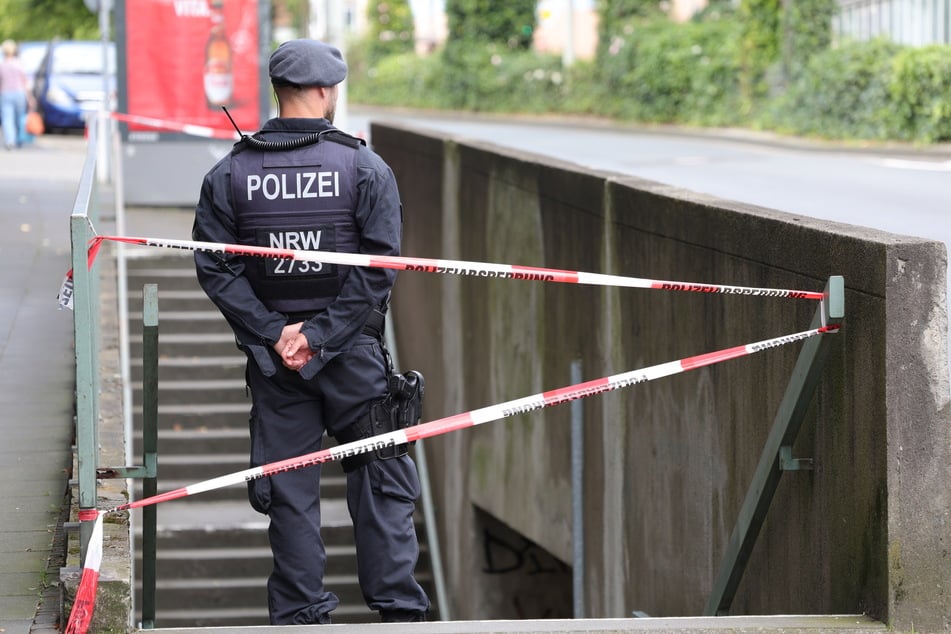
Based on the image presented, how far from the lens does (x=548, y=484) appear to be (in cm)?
1003

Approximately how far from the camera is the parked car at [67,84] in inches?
1093

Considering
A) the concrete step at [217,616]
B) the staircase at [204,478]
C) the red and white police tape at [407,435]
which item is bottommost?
the concrete step at [217,616]

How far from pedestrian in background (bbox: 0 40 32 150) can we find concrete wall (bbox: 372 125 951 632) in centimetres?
1210

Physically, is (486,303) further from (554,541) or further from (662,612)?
(662,612)

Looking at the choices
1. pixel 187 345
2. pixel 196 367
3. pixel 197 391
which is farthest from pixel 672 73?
pixel 197 391

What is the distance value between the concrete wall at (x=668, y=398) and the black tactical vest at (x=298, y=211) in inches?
62.6

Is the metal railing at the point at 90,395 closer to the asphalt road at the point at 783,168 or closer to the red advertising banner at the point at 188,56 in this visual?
the asphalt road at the point at 783,168

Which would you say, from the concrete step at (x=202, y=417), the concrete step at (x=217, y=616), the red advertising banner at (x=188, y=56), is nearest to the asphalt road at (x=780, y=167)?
the red advertising banner at (x=188, y=56)

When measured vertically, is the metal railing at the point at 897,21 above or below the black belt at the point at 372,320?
above

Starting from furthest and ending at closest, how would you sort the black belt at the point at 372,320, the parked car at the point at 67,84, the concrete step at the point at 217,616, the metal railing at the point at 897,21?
1. the parked car at the point at 67,84
2. the metal railing at the point at 897,21
3. the concrete step at the point at 217,616
4. the black belt at the point at 372,320

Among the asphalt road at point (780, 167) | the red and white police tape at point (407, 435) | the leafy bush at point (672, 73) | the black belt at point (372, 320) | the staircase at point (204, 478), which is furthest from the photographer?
the leafy bush at point (672, 73)

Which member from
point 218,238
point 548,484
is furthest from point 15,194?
point 218,238

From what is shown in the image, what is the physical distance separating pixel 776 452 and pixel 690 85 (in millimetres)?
28309

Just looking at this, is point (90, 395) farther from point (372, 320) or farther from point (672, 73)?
point (672, 73)
